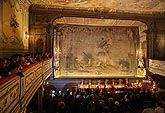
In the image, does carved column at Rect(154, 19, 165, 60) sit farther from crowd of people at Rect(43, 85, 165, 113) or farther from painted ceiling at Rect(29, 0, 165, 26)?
crowd of people at Rect(43, 85, 165, 113)

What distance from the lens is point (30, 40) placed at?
42.8 feet

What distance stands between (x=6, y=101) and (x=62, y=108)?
515cm

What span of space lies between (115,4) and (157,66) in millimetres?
4274

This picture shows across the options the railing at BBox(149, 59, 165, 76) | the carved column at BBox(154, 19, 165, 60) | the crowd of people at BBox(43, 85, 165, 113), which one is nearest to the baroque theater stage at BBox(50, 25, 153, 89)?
the carved column at BBox(154, 19, 165, 60)

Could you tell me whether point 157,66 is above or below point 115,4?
below

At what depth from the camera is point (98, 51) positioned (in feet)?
62.1

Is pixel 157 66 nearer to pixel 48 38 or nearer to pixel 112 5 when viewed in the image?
pixel 112 5

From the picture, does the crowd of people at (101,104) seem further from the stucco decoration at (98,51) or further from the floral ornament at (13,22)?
the stucco decoration at (98,51)

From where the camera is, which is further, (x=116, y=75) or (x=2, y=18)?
(x=116, y=75)

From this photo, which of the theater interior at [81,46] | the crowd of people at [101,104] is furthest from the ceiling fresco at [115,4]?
the crowd of people at [101,104]

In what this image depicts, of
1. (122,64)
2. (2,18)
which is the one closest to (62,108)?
(2,18)

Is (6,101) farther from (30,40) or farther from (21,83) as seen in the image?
(30,40)

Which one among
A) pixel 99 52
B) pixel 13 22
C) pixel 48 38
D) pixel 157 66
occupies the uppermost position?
pixel 13 22

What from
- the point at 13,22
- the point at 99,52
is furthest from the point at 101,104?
the point at 99,52
